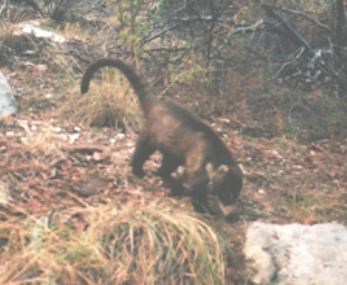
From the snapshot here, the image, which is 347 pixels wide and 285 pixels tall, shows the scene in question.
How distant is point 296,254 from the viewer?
4727 mm

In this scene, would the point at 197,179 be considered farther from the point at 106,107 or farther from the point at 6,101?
the point at 6,101

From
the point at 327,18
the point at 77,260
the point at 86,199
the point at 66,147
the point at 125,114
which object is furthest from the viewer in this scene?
the point at 327,18

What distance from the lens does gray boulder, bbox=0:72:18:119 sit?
632 centimetres

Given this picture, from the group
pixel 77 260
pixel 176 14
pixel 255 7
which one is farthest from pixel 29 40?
pixel 77 260

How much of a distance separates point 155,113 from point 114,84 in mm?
1624

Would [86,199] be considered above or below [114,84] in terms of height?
below

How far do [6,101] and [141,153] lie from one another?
5.69ft

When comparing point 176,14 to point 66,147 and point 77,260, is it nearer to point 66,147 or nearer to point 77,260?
point 66,147

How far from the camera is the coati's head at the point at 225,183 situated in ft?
15.5

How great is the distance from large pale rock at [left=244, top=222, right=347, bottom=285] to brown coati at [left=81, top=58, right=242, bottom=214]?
0.34 meters

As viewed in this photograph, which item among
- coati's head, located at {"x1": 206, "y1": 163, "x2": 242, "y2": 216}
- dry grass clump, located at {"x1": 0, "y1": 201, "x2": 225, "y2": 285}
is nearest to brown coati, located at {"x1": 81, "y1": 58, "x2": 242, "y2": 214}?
coati's head, located at {"x1": 206, "y1": 163, "x2": 242, "y2": 216}

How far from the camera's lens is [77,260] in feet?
13.9

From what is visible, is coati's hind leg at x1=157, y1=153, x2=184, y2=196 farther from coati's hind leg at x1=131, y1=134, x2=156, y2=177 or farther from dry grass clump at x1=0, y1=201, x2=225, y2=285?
dry grass clump at x1=0, y1=201, x2=225, y2=285

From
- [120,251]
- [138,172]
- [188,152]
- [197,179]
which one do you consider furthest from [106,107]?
[120,251]
